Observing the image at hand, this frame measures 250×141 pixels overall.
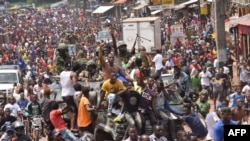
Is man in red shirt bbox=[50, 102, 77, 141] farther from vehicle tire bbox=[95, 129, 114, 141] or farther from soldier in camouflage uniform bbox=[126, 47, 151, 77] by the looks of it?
soldier in camouflage uniform bbox=[126, 47, 151, 77]

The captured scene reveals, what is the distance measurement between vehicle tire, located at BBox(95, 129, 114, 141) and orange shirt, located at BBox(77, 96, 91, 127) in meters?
0.32

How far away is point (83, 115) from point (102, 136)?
553 millimetres

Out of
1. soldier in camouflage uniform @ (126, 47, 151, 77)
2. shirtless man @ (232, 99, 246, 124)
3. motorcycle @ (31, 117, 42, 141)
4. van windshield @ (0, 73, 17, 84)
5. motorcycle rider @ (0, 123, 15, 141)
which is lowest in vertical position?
motorcycle @ (31, 117, 42, 141)

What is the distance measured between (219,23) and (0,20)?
64.4m

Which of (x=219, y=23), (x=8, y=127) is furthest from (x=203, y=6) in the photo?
(x=8, y=127)

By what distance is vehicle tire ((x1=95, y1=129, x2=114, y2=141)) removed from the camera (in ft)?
57.0

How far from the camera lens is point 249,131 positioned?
37.2 feet

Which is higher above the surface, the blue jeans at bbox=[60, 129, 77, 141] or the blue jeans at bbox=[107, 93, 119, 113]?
the blue jeans at bbox=[107, 93, 119, 113]

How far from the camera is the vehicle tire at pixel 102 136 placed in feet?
57.0

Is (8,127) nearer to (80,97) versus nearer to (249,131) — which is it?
(80,97)

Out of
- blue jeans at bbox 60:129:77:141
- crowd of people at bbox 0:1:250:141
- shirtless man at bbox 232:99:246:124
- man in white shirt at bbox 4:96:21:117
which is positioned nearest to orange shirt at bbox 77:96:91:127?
crowd of people at bbox 0:1:250:141

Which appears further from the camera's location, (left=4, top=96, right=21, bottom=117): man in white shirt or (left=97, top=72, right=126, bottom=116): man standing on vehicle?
(left=4, top=96, right=21, bottom=117): man in white shirt

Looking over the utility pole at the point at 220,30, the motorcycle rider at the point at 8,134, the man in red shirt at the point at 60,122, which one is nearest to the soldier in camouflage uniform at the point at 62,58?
the man in red shirt at the point at 60,122

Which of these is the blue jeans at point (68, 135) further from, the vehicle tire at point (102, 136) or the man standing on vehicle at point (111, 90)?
the man standing on vehicle at point (111, 90)
